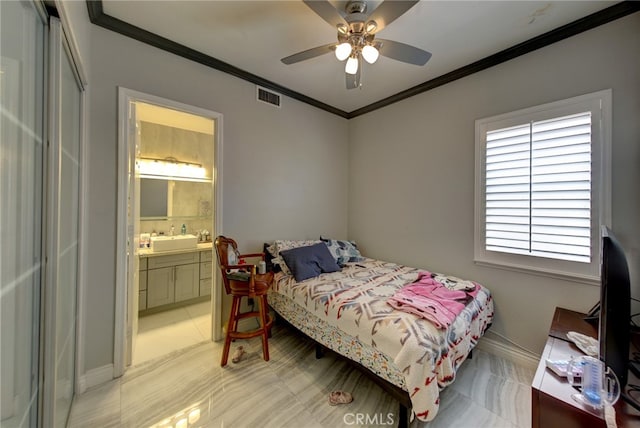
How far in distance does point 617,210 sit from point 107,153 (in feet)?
12.4

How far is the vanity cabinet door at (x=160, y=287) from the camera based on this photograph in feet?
9.65

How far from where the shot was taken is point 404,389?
1411 mm

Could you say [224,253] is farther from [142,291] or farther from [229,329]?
[142,291]

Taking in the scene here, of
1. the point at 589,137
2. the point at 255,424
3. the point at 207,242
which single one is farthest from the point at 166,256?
the point at 589,137

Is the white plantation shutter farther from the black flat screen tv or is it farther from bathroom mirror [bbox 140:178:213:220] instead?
bathroom mirror [bbox 140:178:213:220]

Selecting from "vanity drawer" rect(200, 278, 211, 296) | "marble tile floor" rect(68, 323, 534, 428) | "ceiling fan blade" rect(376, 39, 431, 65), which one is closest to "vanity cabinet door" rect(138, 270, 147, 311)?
"vanity drawer" rect(200, 278, 211, 296)

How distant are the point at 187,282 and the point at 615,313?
3727 mm

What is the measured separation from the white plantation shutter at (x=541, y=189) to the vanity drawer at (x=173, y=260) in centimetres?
345

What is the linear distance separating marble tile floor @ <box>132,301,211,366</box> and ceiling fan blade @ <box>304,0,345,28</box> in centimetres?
292

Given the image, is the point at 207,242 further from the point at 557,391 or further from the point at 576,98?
the point at 576,98

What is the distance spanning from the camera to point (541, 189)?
201 centimetres

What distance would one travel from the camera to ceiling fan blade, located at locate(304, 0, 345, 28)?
4.46 feet

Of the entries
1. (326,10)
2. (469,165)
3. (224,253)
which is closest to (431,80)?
(469,165)

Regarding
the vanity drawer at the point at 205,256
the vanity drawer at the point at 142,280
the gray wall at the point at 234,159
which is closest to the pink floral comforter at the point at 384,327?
the gray wall at the point at 234,159
